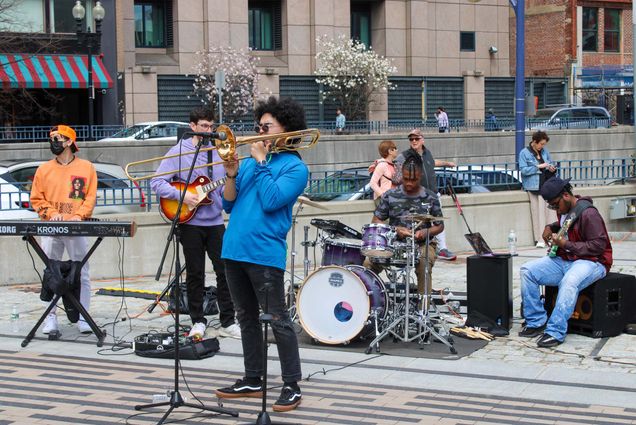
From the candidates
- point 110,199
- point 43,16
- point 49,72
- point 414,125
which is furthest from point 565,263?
point 43,16

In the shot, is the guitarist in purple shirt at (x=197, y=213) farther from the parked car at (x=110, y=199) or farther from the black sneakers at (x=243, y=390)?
the parked car at (x=110, y=199)

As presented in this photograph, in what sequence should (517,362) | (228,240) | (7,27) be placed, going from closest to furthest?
(228,240)
(517,362)
(7,27)

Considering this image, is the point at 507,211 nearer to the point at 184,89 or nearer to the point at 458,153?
the point at 458,153

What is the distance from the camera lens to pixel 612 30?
189ft

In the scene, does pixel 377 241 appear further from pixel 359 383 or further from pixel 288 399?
pixel 288 399

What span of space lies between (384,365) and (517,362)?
3.87 ft

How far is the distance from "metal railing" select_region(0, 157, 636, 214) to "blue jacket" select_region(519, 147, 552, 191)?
744 millimetres

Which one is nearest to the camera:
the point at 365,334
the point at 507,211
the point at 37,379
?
the point at 37,379

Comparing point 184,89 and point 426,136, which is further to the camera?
point 184,89

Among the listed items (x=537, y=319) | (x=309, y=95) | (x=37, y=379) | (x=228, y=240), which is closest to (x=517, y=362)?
(x=537, y=319)

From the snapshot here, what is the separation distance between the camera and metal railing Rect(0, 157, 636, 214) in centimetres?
1430

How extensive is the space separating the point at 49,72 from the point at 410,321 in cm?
3150

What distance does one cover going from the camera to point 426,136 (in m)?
33.6

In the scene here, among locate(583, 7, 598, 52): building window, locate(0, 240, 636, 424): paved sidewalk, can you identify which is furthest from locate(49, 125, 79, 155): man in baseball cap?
locate(583, 7, 598, 52): building window
